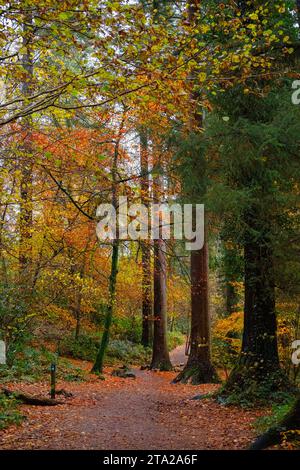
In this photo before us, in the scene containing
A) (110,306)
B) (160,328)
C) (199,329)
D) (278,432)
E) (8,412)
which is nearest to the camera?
(278,432)

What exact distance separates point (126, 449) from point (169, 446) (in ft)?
2.04

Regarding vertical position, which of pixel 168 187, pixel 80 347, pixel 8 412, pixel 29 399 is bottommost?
pixel 80 347

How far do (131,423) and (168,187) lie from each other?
6.25 m

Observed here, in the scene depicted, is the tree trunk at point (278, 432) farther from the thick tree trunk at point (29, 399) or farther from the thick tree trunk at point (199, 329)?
the thick tree trunk at point (199, 329)

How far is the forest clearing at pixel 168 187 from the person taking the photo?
568 centimetres

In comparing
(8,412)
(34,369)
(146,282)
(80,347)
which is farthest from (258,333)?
(146,282)

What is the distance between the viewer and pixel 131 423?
7.43 m

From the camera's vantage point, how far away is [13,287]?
10.8 metres

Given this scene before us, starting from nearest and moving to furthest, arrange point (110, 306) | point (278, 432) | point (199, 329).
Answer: point (278, 432)
point (199, 329)
point (110, 306)

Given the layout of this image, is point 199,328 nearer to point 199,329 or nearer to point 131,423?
point 199,329

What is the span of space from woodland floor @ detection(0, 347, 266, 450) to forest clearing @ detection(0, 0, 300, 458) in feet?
0.14

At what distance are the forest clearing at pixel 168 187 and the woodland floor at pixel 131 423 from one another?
0.14ft

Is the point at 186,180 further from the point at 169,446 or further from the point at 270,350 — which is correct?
the point at 169,446
